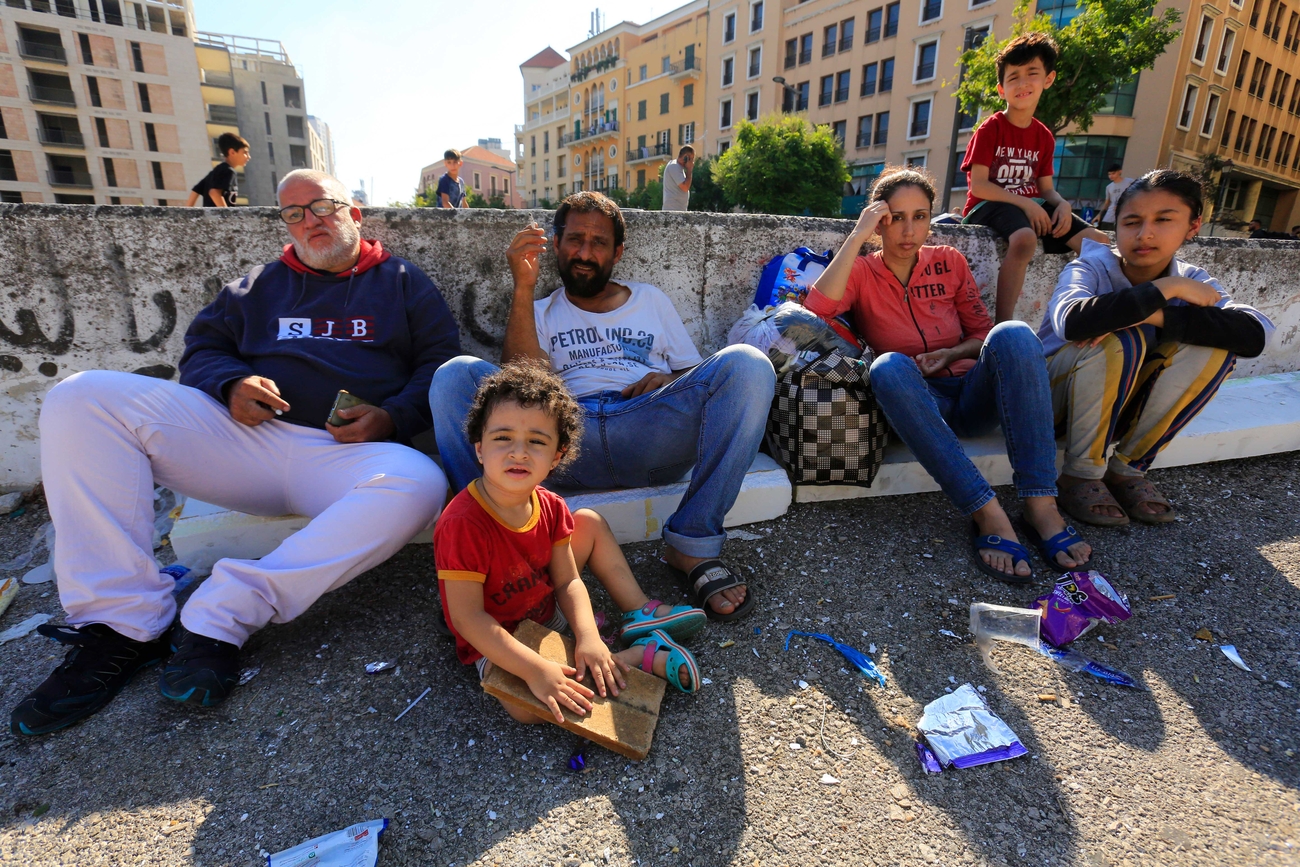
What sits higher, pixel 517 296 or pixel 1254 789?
pixel 517 296

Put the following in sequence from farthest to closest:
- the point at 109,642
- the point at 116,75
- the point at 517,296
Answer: the point at 116,75
the point at 517,296
the point at 109,642

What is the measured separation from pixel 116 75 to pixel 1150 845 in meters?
50.4

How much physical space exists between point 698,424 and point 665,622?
0.77m

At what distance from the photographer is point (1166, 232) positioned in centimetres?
263

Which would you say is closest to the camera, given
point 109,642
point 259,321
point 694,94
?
point 109,642

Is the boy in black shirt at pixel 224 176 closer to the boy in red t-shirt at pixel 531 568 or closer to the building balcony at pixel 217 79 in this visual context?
the boy in red t-shirt at pixel 531 568

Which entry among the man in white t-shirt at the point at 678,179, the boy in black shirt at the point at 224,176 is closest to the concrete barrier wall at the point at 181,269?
the boy in black shirt at the point at 224,176

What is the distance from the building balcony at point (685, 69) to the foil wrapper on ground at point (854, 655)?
48003 mm

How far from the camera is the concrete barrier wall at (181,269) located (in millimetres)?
2812

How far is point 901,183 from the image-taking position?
9.40 ft

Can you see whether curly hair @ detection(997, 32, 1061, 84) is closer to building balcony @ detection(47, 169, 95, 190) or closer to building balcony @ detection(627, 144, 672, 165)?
building balcony @ detection(627, 144, 672, 165)

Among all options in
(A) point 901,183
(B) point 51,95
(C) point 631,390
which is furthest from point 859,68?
(B) point 51,95

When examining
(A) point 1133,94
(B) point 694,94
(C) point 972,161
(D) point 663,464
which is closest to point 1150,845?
(D) point 663,464

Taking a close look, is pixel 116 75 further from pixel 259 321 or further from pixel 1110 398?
pixel 1110 398
